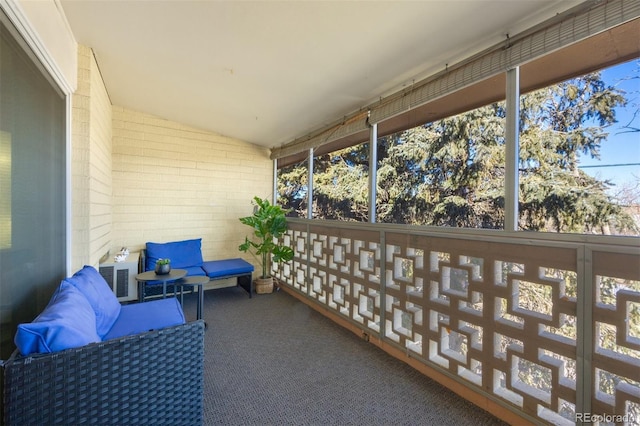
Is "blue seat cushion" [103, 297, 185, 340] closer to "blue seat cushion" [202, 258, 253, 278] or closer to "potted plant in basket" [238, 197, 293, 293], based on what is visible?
"blue seat cushion" [202, 258, 253, 278]

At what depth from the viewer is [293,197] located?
15.1ft

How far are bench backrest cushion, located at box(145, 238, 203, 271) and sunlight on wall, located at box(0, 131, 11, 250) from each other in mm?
2705

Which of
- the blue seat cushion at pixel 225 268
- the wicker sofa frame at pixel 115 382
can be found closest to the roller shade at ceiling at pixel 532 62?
the wicker sofa frame at pixel 115 382

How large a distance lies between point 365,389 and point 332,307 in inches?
52.8

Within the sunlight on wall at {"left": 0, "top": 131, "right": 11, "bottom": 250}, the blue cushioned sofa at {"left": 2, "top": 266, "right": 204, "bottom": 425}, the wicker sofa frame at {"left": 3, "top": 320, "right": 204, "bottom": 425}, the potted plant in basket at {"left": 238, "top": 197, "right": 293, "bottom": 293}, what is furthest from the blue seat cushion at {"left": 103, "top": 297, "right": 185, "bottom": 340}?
the potted plant in basket at {"left": 238, "top": 197, "right": 293, "bottom": 293}

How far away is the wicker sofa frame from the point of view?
111cm

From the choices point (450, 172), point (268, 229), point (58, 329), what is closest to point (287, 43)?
point (450, 172)

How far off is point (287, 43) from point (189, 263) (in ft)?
10.7

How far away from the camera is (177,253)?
4.09 metres

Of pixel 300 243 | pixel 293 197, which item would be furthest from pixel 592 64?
pixel 293 197

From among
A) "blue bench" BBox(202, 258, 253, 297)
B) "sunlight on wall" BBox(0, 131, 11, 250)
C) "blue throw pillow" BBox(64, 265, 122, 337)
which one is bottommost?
"blue bench" BBox(202, 258, 253, 297)

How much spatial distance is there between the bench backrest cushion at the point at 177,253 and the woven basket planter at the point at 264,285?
0.90 m

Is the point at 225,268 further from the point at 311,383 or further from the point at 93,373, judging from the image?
the point at 93,373

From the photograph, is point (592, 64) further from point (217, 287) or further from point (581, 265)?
point (217, 287)
